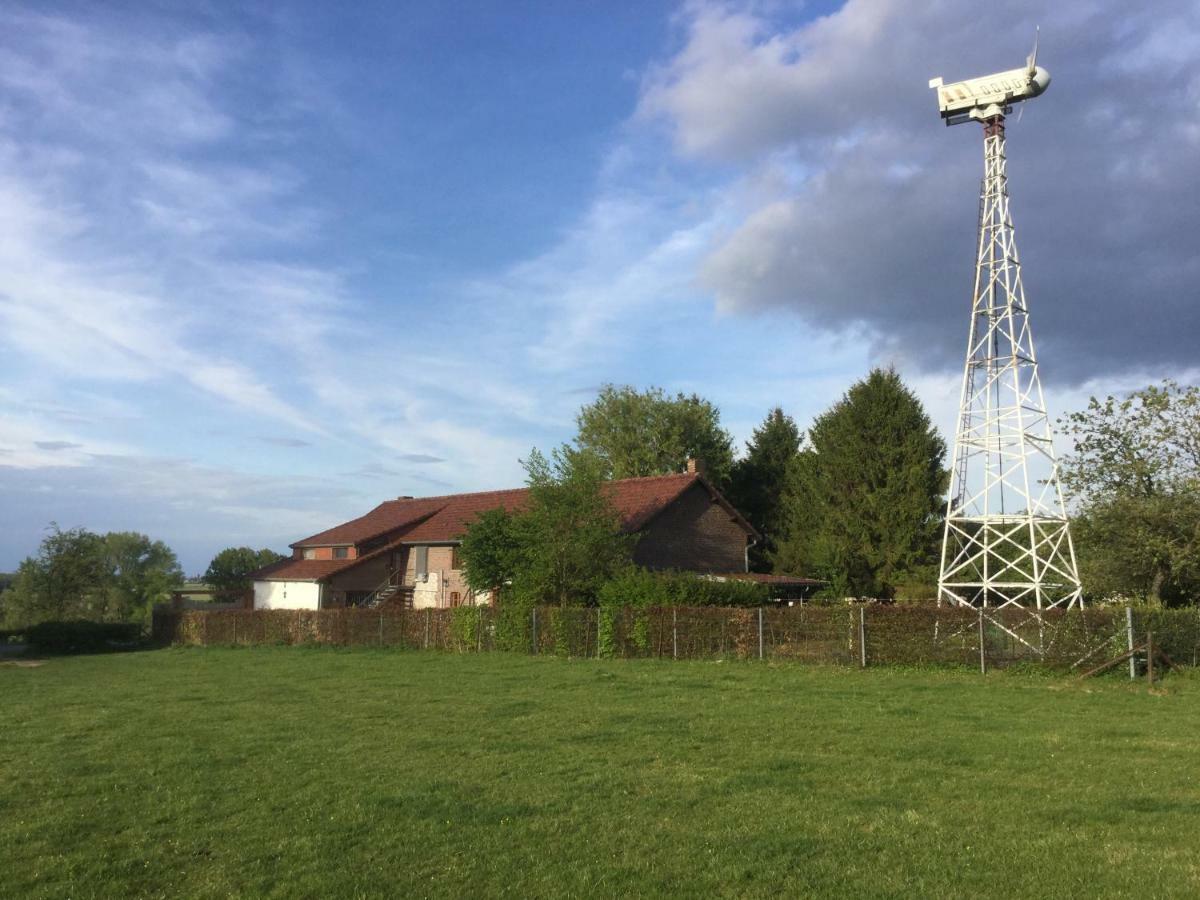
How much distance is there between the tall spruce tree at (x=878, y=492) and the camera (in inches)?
1884

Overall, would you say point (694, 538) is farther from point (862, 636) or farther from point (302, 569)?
point (302, 569)

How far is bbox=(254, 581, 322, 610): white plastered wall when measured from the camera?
5041cm

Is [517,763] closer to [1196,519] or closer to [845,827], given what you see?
[845,827]

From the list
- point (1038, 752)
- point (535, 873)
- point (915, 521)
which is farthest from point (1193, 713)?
point (915, 521)

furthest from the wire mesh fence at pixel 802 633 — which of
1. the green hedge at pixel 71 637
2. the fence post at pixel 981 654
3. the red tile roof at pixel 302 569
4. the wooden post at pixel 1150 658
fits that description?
the red tile roof at pixel 302 569

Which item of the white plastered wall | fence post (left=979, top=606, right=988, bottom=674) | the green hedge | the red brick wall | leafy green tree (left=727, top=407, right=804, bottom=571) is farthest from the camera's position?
leafy green tree (left=727, top=407, right=804, bottom=571)

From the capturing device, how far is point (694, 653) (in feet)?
86.4

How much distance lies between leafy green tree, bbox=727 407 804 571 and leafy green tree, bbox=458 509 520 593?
94.1ft

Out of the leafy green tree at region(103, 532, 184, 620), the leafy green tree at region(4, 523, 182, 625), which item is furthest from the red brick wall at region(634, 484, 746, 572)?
the leafy green tree at region(103, 532, 184, 620)

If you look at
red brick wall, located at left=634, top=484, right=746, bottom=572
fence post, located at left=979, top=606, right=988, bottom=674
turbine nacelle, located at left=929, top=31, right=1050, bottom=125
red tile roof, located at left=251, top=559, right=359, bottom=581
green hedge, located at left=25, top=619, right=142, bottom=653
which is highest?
turbine nacelle, located at left=929, top=31, right=1050, bottom=125

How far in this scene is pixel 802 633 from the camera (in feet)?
80.6

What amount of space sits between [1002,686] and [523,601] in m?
15.8

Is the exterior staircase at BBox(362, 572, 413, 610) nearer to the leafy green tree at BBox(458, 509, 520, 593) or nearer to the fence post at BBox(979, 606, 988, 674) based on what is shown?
the leafy green tree at BBox(458, 509, 520, 593)

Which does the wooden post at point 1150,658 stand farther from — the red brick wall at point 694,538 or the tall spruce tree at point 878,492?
the tall spruce tree at point 878,492
